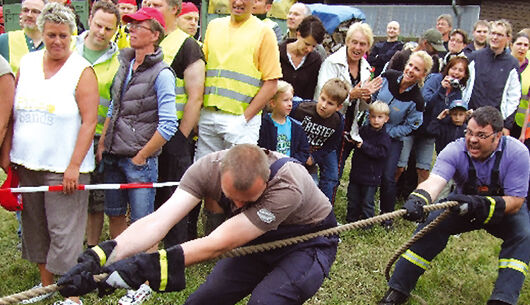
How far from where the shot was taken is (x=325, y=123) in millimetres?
5055

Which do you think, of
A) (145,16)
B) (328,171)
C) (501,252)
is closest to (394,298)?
(501,252)

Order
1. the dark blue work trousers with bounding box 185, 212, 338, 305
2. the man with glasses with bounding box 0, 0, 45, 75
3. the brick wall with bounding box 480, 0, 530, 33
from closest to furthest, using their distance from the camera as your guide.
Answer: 1. the dark blue work trousers with bounding box 185, 212, 338, 305
2. the man with glasses with bounding box 0, 0, 45, 75
3. the brick wall with bounding box 480, 0, 530, 33

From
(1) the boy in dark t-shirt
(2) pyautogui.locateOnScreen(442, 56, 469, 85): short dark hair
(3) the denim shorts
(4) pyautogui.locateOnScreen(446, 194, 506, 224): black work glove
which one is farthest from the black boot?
(2) pyautogui.locateOnScreen(442, 56, 469, 85): short dark hair

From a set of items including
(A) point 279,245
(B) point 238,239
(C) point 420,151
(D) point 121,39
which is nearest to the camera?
(B) point 238,239

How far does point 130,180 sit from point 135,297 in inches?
32.6

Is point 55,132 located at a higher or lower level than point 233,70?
lower

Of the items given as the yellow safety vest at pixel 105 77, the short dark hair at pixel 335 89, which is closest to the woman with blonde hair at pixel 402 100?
the short dark hair at pixel 335 89

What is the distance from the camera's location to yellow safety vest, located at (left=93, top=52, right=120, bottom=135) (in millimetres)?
3885

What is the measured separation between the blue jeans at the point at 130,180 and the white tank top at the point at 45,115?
18.0 inches

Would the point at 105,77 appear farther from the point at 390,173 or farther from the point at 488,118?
the point at 390,173

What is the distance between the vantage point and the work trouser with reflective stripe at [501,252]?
390 centimetres

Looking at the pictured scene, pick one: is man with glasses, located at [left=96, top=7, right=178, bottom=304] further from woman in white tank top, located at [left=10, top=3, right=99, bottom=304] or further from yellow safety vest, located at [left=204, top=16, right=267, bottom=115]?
yellow safety vest, located at [left=204, top=16, right=267, bottom=115]

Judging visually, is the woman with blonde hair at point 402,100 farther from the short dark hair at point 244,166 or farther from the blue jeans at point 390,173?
the short dark hair at point 244,166

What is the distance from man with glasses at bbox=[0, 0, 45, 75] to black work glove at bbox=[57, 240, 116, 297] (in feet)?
8.30
